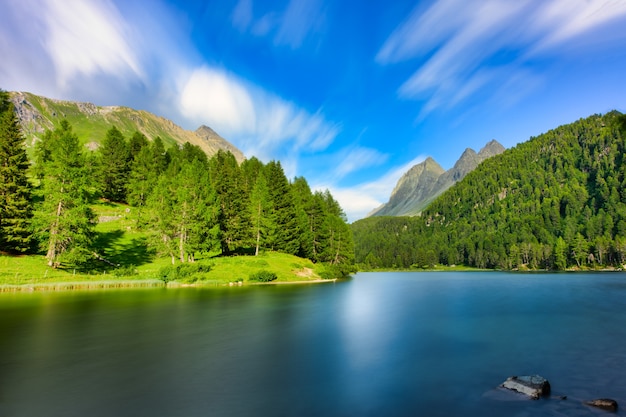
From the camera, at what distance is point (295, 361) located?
52.9 feet

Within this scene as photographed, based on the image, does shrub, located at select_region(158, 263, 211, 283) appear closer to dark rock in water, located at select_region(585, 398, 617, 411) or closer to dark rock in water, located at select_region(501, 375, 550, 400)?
dark rock in water, located at select_region(501, 375, 550, 400)

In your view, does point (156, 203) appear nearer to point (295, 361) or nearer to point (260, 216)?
point (260, 216)

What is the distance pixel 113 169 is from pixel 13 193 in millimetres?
39042

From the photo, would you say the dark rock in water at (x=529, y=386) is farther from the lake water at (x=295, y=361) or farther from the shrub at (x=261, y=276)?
the shrub at (x=261, y=276)

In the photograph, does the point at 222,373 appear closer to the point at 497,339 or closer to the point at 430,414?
the point at 430,414

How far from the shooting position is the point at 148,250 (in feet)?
200

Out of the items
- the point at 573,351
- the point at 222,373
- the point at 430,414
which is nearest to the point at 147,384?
the point at 222,373

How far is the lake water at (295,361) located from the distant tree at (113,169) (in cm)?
6385

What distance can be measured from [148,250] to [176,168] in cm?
3182

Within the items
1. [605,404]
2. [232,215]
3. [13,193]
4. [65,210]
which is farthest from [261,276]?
[605,404]

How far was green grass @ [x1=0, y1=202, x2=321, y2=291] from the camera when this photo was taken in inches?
1713

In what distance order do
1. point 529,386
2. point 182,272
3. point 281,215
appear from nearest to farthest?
point 529,386, point 182,272, point 281,215

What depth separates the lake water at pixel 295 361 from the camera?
1123 centimetres

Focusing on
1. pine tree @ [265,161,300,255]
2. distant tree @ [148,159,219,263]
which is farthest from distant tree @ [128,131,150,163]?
pine tree @ [265,161,300,255]
